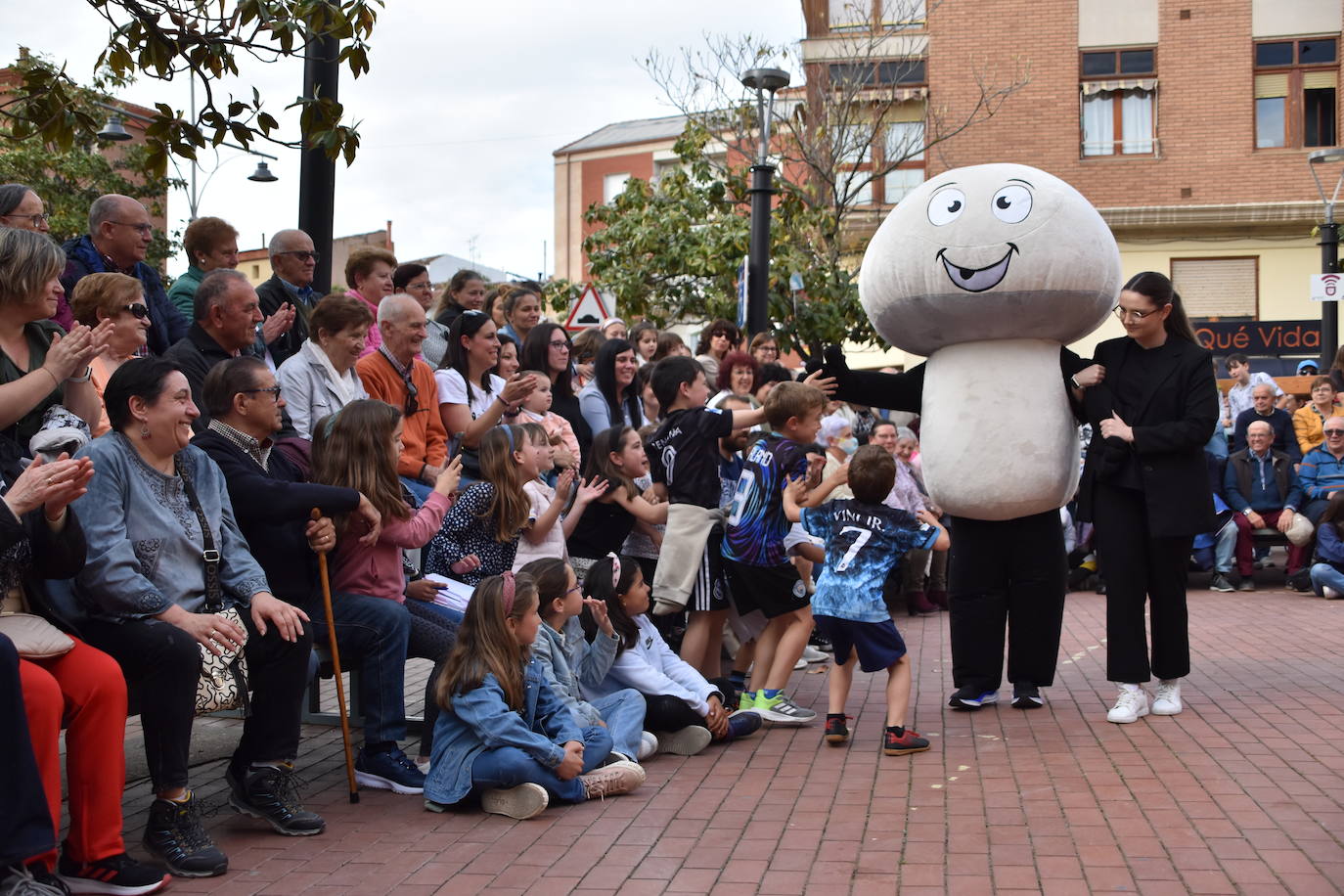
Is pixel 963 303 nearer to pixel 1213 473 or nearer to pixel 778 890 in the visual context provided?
pixel 778 890

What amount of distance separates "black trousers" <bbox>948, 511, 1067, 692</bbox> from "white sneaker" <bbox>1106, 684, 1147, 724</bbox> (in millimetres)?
425

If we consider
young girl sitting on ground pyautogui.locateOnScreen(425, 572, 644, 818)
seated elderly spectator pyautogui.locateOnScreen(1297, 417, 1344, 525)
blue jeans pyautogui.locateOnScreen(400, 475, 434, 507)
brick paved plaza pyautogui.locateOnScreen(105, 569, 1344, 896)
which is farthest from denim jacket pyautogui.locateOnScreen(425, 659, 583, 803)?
seated elderly spectator pyautogui.locateOnScreen(1297, 417, 1344, 525)

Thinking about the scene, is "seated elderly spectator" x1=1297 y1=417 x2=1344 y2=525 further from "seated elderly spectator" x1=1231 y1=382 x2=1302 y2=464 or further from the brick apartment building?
the brick apartment building

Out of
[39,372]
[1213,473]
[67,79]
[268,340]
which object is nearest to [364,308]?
[268,340]

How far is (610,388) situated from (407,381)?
230cm

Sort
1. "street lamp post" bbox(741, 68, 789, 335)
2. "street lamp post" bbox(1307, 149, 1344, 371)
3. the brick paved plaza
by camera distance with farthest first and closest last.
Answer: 1. "street lamp post" bbox(1307, 149, 1344, 371)
2. "street lamp post" bbox(741, 68, 789, 335)
3. the brick paved plaza

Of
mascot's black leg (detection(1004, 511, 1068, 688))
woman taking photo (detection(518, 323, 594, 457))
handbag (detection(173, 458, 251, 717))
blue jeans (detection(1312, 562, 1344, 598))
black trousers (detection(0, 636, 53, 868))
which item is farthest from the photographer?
blue jeans (detection(1312, 562, 1344, 598))

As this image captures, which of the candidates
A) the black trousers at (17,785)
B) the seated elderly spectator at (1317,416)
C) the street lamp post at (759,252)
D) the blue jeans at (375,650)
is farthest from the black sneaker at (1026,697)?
the seated elderly spectator at (1317,416)

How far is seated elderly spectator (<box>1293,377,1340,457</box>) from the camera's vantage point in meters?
13.5

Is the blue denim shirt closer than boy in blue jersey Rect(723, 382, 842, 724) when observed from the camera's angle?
Yes

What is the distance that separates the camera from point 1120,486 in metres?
7.14

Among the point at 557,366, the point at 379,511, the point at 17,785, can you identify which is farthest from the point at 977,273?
the point at 17,785

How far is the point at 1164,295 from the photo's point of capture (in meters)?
7.07

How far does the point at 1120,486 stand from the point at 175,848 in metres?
4.82
